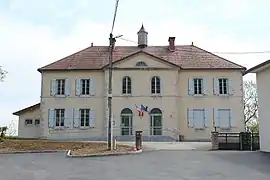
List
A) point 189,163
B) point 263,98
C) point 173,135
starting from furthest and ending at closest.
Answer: point 173,135 → point 263,98 → point 189,163

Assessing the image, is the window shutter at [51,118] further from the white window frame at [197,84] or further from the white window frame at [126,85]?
the white window frame at [197,84]

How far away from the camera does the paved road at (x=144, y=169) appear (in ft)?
36.6

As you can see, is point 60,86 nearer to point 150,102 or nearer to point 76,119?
point 76,119

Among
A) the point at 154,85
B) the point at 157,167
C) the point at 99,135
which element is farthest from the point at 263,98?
the point at 99,135

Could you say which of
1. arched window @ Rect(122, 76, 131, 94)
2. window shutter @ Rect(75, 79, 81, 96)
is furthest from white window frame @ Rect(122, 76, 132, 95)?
window shutter @ Rect(75, 79, 81, 96)

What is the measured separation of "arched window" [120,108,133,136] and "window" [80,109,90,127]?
9.73 feet

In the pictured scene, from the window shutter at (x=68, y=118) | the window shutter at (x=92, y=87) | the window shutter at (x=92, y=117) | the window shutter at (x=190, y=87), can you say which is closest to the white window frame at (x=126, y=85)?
the window shutter at (x=92, y=87)

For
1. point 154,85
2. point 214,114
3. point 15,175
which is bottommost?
point 15,175

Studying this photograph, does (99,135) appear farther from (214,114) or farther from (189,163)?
(189,163)

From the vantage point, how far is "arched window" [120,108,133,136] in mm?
32688

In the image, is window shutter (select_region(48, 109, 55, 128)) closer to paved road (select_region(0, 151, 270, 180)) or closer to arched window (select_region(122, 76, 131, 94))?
arched window (select_region(122, 76, 131, 94))

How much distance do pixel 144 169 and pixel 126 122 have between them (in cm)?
2010

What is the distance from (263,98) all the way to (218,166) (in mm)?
7171

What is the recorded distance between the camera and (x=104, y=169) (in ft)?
42.4
